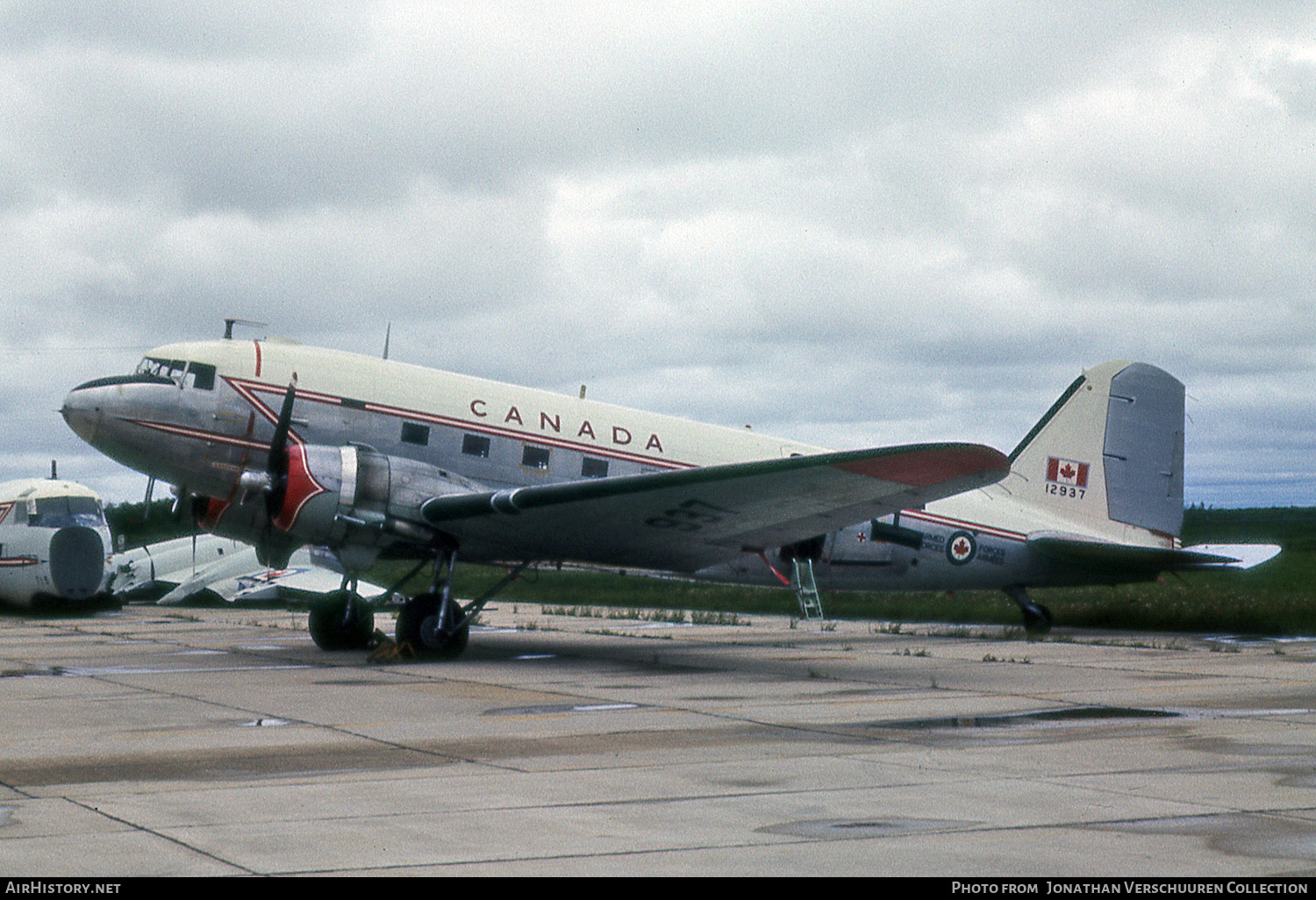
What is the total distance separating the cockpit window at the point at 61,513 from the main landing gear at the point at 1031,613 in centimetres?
2067

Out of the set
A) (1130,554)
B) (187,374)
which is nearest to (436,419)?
(187,374)

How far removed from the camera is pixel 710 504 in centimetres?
1591

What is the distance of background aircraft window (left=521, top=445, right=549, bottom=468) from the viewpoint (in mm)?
18266

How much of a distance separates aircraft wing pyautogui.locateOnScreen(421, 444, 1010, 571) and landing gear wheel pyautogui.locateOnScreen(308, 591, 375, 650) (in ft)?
9.88

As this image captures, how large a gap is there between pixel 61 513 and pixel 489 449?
16.9 meters

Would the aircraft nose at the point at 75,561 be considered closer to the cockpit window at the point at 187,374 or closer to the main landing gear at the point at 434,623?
the cockpit window at the point at 187,374

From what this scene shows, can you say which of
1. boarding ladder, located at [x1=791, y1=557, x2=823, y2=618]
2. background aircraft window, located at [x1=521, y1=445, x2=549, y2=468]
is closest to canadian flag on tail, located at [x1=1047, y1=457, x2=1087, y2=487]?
boarding ladder, located at [x1=791, y1=557, x2=823, y2=618]

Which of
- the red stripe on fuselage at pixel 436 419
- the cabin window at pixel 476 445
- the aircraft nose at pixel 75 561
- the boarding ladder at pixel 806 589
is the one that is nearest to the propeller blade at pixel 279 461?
the red stripe on fuselage at pixel 436 419

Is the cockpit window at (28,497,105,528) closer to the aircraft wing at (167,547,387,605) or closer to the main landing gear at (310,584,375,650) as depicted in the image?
the aircraft wing at (167,547,387,605)

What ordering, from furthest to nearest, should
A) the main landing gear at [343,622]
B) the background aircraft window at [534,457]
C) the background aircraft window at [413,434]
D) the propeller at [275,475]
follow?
the main landing gear at [343,622] < the background aircraft window at [534,457] < the background aircraft window at [413,434] < the propeller at [275,475]

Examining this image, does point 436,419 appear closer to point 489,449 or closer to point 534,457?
point 489,449

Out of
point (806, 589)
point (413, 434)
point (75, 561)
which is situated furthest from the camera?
point (75, 561)

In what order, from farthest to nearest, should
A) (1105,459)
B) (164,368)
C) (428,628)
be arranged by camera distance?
(1105,459) < (164,368) < (428,628)

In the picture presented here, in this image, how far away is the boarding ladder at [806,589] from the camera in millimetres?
20047
